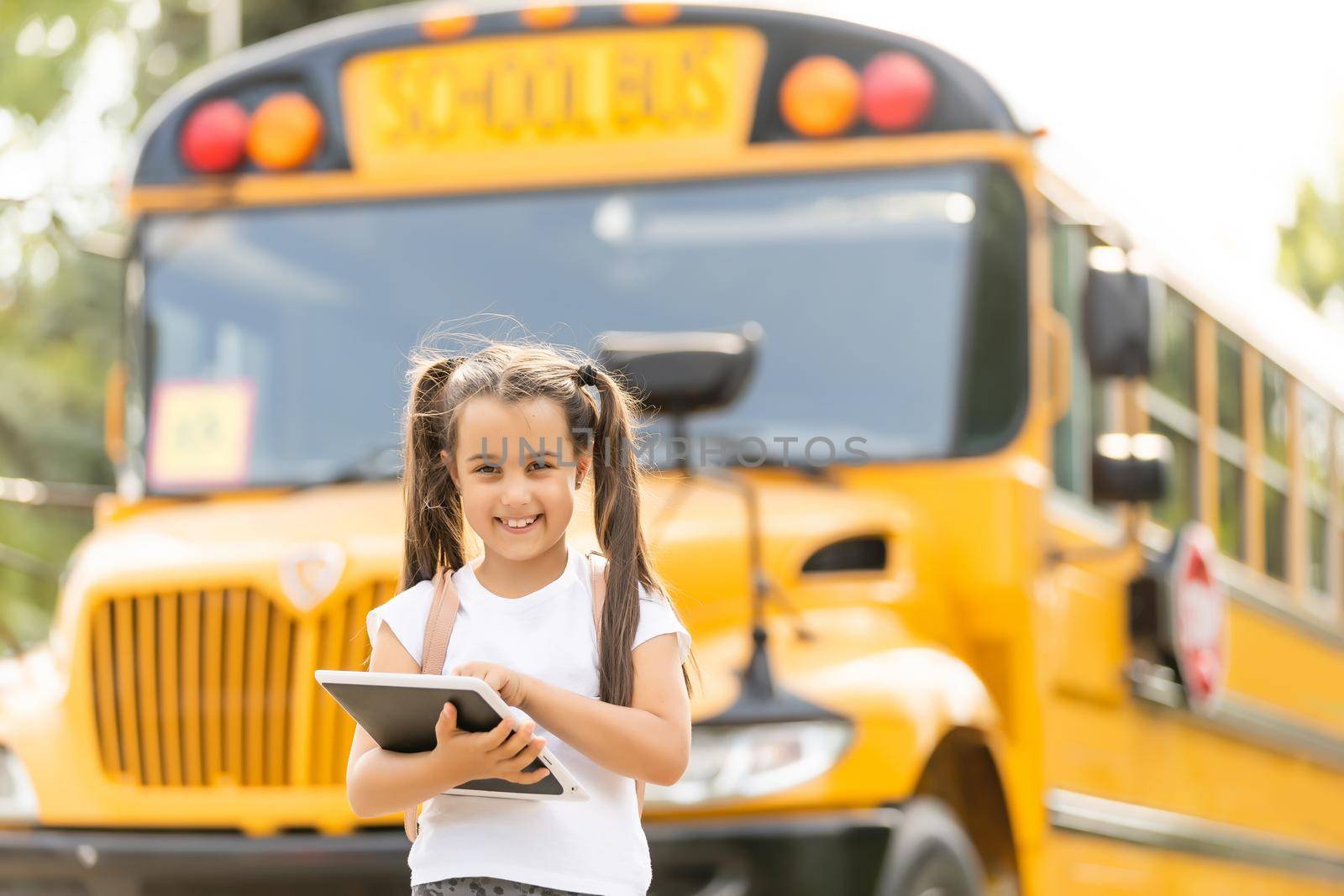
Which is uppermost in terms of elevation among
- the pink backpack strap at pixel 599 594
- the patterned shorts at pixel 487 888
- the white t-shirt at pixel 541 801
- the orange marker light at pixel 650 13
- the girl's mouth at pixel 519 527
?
the orange marker light at pixel 650 13

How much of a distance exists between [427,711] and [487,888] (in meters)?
0.19

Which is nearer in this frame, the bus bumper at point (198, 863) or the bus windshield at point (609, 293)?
the bus bumper at point (198, 863)

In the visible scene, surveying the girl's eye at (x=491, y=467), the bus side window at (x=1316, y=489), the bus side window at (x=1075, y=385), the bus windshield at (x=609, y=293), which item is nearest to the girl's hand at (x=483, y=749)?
the girl's eye at (x=491, y=467)

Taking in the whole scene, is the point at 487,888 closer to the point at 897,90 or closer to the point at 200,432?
the point at 897,90

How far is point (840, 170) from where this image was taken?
4.25m

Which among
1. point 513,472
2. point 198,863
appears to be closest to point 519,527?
point 513,472

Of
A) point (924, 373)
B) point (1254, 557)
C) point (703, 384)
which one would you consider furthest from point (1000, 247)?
point (1254, 557)

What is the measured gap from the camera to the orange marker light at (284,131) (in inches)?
180

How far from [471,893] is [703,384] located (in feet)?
6.76

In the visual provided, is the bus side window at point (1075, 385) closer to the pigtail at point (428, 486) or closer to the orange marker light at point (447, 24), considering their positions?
the orange marker light at point (447, 24)

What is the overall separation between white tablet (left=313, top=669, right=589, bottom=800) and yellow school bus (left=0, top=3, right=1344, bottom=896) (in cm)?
166

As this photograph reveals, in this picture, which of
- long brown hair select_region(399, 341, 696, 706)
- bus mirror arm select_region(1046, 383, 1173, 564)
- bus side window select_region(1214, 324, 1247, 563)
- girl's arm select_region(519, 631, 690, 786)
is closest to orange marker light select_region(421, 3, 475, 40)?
bus mirror arm select_region(1046, 383, 1173, 564)

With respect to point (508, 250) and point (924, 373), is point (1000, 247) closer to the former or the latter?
point (924, 373)

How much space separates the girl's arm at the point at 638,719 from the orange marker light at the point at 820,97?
2.54 metres
